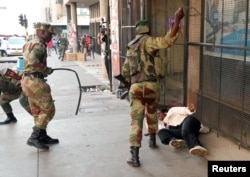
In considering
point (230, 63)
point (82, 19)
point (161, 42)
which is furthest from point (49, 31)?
point (82, 19)

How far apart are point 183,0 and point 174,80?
1559 millimetres

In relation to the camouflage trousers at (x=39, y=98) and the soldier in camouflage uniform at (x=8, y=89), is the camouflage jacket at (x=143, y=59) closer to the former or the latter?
the camouflage trousers at (x=39, y=98)

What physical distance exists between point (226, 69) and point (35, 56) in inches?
101

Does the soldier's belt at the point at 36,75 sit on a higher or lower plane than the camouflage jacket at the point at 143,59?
lower

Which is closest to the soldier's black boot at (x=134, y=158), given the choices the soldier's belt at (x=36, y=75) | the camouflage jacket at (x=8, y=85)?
the soldier's belt at (x=36, y=75)

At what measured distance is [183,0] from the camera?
572 cm

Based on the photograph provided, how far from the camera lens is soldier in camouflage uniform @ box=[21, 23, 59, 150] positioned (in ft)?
14.9

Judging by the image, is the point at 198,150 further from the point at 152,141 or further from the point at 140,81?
the point at 140,81

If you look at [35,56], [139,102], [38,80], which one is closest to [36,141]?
[38,80]

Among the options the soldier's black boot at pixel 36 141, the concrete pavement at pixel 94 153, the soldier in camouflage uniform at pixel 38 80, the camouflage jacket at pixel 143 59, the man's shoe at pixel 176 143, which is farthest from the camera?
the soldier's black boot at pixel 36 141

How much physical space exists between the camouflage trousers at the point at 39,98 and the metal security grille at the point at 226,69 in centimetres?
234

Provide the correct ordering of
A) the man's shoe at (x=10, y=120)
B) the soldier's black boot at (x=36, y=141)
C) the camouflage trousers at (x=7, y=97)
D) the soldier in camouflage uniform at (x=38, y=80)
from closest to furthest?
the soldier in camouflage uniform at (x=38, y=80) → the soldier's black boot at (x=36, y=141) → the camouflage trousers at (x=7, y=97) → the man's shoe at (x=10, y=120)

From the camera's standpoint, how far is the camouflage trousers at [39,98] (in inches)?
180

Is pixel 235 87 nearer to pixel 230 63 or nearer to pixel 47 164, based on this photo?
pixel 230 63
